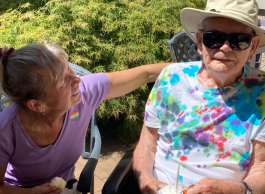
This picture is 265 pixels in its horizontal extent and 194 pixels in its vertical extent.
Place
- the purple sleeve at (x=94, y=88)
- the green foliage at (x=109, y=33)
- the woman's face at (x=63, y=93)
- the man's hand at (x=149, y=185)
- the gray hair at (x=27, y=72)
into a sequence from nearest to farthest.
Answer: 1. the gray hair at (x=27, y=72)
2. the woman's face at (x=63, y=93)
3. the man's hand at (x=149, y=185)
4. the purple sleeve at (x=94, y=88)
5. the green foliage at (x=109, y=33)

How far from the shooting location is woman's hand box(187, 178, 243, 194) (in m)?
1.69

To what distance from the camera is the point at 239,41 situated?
1.83 metres

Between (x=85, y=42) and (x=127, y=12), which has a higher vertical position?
(x=127, y=12)

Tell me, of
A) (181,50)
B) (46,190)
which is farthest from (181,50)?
(46,190)

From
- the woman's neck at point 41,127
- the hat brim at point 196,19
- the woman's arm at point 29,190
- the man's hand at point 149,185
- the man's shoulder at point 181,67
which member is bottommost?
the man's hand at point 149,185

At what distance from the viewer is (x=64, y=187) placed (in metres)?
1.87

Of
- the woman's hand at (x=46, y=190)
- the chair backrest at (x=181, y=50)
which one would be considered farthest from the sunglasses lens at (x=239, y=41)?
the woman's hand at (x=46, y=190)

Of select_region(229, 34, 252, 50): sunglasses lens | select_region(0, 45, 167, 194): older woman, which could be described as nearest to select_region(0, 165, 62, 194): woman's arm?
select_region(0, 45, 167, 194): older woman

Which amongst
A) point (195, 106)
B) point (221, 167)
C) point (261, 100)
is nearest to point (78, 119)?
point (195, 106)

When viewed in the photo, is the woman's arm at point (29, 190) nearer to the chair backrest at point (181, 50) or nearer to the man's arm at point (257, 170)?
the man's arm at point (257, 170)

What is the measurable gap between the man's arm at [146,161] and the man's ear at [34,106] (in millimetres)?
736

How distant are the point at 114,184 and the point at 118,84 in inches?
32.3

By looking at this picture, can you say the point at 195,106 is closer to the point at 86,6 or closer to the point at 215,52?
the point at 215,52

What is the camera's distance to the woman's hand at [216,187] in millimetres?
1688
